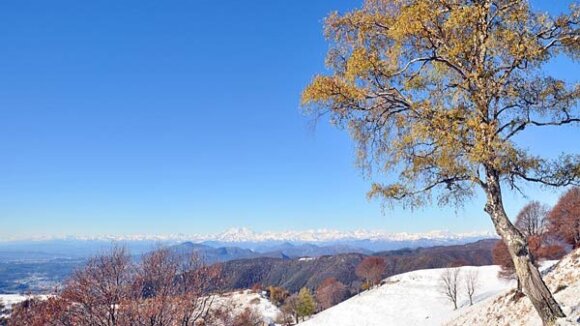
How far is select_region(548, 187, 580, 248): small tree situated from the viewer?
4634 cm

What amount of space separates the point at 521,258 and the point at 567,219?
166 ft

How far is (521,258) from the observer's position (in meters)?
7.39

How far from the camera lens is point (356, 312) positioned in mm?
58688

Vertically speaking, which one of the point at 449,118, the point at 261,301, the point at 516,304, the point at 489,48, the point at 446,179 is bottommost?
the point at 261,301

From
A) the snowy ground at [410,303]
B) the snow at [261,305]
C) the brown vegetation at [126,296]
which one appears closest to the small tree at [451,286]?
the snowy ground at [410,303]

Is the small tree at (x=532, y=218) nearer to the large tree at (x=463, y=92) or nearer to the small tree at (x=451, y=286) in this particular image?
the small tree at (x=451, y=286)

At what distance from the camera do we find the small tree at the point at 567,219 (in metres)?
46.3

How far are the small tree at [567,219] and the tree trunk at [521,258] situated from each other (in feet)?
149

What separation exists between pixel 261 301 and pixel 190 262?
97.5 m

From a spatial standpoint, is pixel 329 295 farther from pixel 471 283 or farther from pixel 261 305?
pixel 471 283

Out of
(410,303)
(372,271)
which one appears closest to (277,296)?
(372,271)

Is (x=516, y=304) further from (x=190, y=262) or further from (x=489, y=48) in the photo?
(x=190, y=262)

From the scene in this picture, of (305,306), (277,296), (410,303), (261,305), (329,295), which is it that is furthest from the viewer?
(329,295)

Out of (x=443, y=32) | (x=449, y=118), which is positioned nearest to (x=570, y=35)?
(x=443, y=32)
